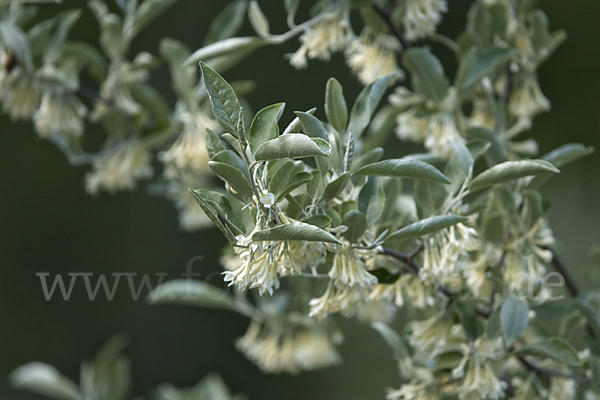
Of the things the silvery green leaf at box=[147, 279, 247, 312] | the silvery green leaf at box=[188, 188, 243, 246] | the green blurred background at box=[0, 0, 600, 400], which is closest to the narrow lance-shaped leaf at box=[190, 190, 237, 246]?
the silvery green leaf at box=[188, 188, 243, 246]

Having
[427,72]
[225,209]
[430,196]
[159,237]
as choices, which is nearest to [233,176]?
[225,209]

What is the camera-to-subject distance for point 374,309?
2.13 feet

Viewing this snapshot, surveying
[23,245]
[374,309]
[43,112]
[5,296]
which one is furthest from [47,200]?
[374,309]

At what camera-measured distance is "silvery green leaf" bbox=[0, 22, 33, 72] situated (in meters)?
0.54

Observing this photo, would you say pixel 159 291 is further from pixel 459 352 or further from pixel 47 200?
pixel 47 200

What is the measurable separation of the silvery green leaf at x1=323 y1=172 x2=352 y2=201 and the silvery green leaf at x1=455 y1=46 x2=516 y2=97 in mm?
206

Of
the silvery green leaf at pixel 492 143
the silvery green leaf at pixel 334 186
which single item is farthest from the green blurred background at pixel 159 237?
the silvery green leaf at pixel 334 186

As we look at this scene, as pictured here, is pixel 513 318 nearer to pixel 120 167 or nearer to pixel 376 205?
pixel 376 205

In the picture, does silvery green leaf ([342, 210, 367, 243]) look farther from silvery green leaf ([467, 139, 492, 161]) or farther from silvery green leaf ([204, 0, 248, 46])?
silvery green leaf ([204, 0, 248, 46])

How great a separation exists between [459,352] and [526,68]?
→ 282 mm

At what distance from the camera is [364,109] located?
383mm

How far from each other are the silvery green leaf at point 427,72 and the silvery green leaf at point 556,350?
22cm

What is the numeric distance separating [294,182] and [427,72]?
23 cm

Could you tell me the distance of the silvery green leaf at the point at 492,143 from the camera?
434 mm
